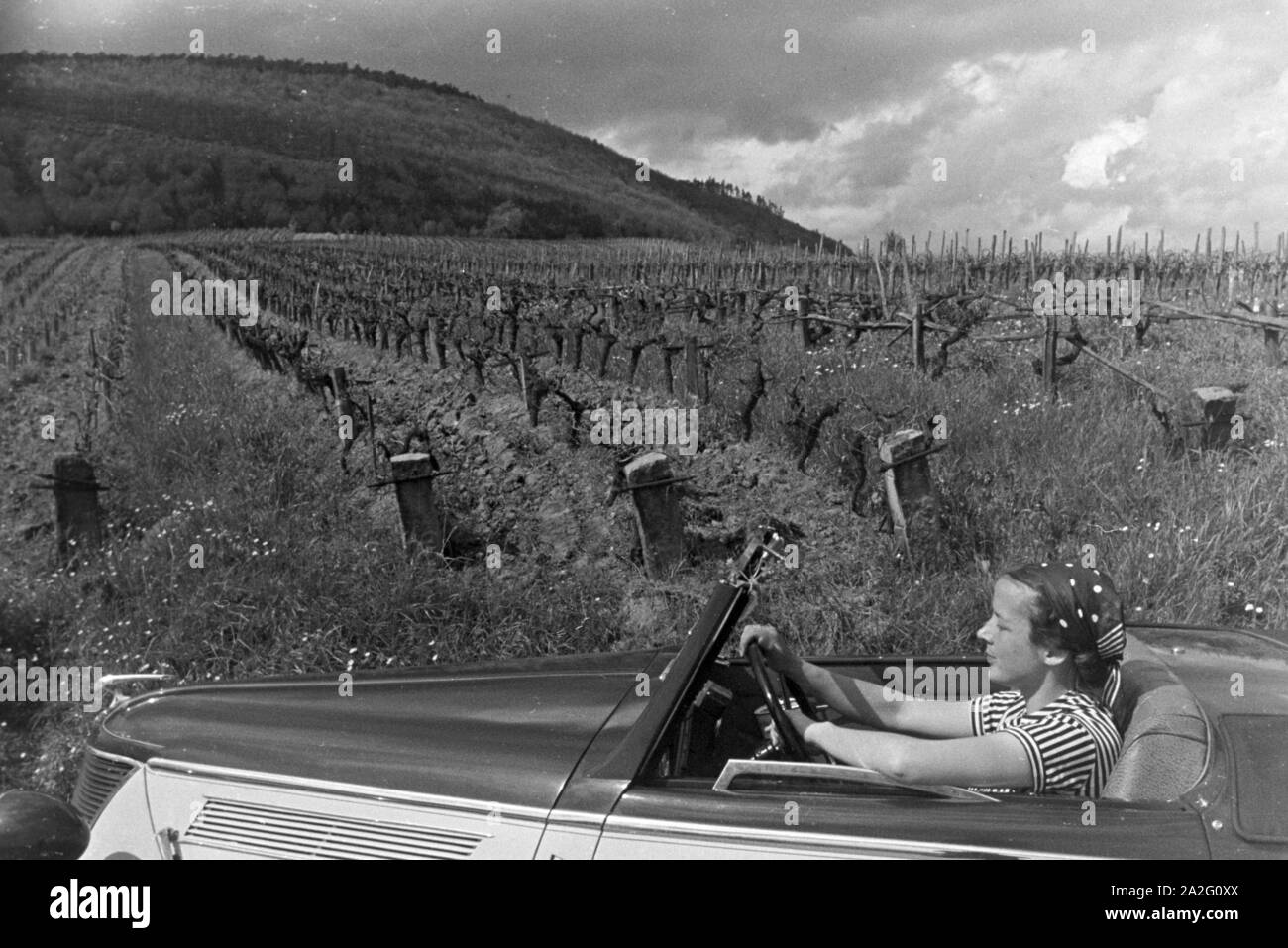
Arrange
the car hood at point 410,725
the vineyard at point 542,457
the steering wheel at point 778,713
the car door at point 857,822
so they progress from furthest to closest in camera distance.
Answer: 1. the vineyard at point 542,457
2. the steering wheel at point 778,713
3. the car hood at point 410,725
4. the car door at point 857,822

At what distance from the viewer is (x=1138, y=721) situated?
189 cm

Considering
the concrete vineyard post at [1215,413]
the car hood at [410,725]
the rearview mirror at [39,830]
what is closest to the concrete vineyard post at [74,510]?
the car hood at [410,725]

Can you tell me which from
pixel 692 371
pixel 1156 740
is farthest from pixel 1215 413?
pixel 1156 740

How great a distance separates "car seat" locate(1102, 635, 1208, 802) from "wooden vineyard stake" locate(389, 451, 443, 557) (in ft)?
11.3

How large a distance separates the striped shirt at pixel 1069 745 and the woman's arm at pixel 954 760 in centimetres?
2

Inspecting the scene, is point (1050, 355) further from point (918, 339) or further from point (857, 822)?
point (857, 822)

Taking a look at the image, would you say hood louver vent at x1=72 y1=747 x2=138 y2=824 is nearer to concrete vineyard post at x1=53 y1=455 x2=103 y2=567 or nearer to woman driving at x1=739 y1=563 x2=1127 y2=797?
woman driving at x1=739 y1=563 x2=1127 y2=797

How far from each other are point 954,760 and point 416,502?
3484 mm

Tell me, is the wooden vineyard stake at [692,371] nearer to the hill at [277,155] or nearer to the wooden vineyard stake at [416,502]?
the hill at [277,155]

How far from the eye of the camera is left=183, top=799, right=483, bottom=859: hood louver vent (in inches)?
73.8

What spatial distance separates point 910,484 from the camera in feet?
15.3

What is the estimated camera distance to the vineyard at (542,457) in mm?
4473
